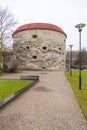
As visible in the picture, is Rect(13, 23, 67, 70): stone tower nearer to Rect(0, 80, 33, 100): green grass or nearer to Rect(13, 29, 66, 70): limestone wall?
Rect(13, 29, 66, 70): limestone wall

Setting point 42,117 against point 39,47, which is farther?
point 39,47

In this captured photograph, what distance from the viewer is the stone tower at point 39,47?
89.4ft

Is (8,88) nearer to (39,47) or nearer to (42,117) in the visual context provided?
(42,117)

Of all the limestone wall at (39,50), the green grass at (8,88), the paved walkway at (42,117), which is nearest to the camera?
the paved walkway at (42,117)

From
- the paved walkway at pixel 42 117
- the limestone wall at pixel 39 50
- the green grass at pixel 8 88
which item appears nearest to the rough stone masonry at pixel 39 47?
the limestone wall at pixel 39 50

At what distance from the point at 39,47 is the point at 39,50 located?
1.83 ft

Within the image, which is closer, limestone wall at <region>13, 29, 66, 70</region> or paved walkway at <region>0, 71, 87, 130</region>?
paved walkway at <region>0, 71, 87, 130</region>

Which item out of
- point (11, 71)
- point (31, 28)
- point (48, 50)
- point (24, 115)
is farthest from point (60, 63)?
point (24, 115)

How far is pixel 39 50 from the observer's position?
27.2 m

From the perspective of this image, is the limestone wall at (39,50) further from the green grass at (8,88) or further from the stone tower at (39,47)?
the green grass at (8,88)

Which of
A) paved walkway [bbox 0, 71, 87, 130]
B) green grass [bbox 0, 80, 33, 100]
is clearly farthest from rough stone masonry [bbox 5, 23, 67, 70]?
paved walkway [bbox 0, 71, 87, 130]

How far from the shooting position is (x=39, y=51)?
27.2m

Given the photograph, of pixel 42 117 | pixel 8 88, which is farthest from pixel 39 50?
pixel 42 117

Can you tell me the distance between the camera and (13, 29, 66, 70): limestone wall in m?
27.2
